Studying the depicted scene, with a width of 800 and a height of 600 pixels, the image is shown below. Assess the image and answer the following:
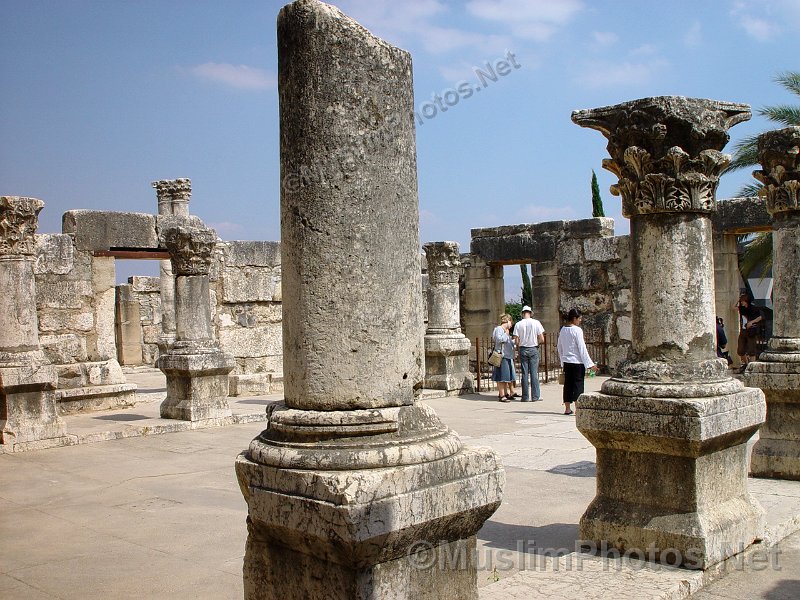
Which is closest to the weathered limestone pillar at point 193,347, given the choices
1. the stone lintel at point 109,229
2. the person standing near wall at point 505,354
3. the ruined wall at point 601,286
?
the stone lintel at point 109,229

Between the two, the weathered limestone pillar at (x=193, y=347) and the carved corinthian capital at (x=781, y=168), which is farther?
the weathered limestone pillar at (x=193, y=347)

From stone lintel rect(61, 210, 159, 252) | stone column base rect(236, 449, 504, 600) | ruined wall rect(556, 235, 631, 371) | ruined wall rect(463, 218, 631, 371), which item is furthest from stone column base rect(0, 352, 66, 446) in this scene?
ruined wall rect(556, 235, 631, 371)

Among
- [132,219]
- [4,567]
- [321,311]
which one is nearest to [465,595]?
[321,311]

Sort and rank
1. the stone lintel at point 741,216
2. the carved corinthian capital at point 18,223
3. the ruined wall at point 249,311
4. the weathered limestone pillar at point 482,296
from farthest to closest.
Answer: the weathered limestone pillar at point 482,296 → the ruined wall at point 249,311 → the stone lintel at point 741,216 → the carved corinthian capital at point 18,223

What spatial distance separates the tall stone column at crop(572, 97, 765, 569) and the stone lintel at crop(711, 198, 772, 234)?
10.2 m

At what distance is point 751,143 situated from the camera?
17578 millimetres

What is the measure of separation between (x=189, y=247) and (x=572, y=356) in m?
5.40

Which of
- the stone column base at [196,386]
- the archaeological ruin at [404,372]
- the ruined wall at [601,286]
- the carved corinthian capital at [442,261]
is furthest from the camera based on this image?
the ruined wall at [601,286]

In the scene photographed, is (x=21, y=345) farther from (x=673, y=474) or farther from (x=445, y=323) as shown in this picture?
(x=673, y=474)

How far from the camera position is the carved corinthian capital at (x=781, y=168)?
6879 mm

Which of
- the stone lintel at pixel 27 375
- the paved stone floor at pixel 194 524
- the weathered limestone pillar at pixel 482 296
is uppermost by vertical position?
the weathered limestone pillar at pixel 482 296

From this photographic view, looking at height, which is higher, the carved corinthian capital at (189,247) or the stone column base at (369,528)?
the carved corinthian capital at (189,247)

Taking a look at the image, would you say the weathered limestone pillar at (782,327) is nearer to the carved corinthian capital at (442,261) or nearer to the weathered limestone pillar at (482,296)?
the carved corinthian capital at (442,261)

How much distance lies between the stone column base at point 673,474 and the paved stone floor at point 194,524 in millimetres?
213
